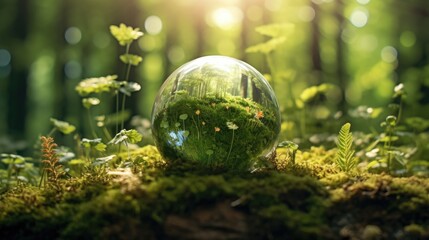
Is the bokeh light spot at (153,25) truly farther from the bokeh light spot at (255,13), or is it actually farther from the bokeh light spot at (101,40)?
the bokeh light spot at (255,13)

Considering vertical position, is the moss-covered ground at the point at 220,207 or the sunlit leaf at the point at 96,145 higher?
the sunlit leaf at the point at 96,145

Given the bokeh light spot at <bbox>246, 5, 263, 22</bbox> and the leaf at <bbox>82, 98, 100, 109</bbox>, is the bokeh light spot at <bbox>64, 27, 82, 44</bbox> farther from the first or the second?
the leaf at <bbox>82, 98, 100, 109</bbox>

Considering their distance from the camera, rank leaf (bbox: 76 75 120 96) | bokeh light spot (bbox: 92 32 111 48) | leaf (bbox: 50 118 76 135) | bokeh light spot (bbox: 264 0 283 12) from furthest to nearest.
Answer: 1. bokeh light spot (bbox: 92 32 111 48)
2. bokeh light spot (bbox: 264 0 283 12)
3. leaf (bbox: 50 118 76 135)
4. leaf (bbox: 76 75 120 96)

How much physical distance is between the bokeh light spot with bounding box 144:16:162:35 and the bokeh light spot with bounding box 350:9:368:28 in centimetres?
783

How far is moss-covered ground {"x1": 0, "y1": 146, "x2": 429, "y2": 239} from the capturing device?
272cm

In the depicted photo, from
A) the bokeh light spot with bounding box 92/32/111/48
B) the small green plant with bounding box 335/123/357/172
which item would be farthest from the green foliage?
the bokeh light spot with bounding box 92/32/111/48

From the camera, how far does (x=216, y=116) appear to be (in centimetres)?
352

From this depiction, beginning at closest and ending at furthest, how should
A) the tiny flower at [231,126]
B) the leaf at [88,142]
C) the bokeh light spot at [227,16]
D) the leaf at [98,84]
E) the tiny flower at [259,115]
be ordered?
the tiny flower at [231,126] < the tiny flower at [259,115] < the leaf at [88,142] < the leaf at [98,84] < the bokeh light spot at [227,16]

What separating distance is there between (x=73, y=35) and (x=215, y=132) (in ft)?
59.6

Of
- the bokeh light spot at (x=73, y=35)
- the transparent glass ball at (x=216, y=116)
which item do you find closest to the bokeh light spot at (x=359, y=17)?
the bokeh light spot at (x=73, y=35)

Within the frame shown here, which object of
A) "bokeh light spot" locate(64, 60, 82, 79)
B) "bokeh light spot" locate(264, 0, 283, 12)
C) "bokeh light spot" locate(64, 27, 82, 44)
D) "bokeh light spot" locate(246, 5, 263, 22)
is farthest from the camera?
"bokeh light spot" locate(64, 60, 82, 79)

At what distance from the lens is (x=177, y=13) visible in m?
18.4

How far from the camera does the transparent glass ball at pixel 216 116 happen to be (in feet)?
11.5

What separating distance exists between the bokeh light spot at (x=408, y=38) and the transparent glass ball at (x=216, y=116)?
55.1 feet
